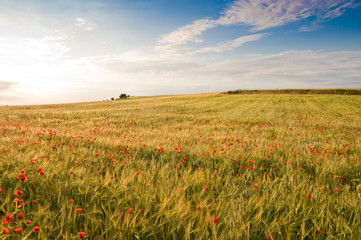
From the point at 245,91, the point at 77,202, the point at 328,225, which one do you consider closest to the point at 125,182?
the point at 77,202

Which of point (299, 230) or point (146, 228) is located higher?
point (146, 228)

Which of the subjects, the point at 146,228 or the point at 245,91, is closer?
the point at 146,228

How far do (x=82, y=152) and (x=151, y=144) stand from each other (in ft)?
5.86

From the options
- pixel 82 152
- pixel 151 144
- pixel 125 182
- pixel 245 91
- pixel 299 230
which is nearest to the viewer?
pixel 299 230

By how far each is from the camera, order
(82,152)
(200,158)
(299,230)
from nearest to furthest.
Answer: (299,230) → (200,158) → (82,152)

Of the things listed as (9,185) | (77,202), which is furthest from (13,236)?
(9,185)

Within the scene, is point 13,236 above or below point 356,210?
above

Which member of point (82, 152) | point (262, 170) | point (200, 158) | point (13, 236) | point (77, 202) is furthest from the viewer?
point (82, 152)

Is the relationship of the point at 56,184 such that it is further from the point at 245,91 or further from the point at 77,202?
the point at 245,91

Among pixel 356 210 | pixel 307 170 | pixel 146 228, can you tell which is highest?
pixel 146 228

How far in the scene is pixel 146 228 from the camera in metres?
1.79

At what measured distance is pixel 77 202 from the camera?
233cm

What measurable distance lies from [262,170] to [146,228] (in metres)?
2.78

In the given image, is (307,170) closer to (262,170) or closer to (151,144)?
(262,170)
